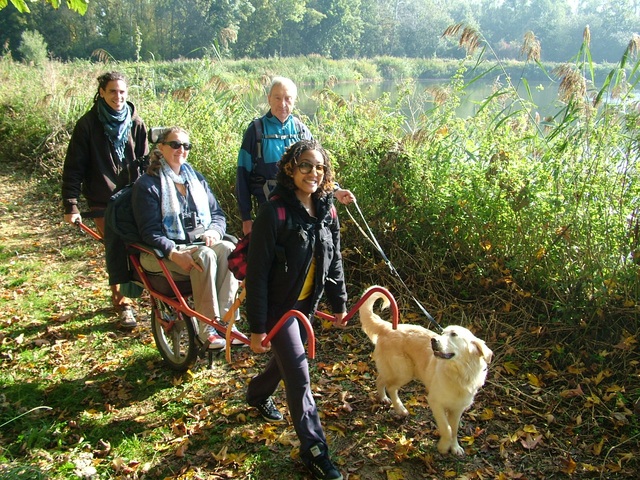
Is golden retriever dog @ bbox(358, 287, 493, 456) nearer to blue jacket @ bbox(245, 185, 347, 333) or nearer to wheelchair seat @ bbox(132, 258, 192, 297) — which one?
blue jacket @ bbox(245, 185, 347, 333)

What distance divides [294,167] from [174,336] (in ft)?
6.62

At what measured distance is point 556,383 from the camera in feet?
12.6

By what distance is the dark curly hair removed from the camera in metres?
2.79

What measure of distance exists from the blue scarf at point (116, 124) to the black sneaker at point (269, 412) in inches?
106

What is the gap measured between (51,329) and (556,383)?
440cm

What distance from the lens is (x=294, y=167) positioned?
2.79m

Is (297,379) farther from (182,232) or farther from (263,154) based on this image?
(263,154)

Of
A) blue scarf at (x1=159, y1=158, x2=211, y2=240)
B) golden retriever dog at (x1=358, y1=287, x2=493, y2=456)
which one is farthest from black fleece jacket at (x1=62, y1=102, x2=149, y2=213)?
golden retriever dog at (x1=358, y1=287, x2=493, y2=456)

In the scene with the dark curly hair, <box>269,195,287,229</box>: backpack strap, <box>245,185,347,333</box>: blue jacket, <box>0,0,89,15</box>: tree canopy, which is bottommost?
<box>245,185,347,333</box>: blue jacket

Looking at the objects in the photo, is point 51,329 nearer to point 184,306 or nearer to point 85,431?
point 85,431

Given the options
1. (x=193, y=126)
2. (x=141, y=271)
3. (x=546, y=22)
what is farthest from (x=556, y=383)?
(x=546, y=22)

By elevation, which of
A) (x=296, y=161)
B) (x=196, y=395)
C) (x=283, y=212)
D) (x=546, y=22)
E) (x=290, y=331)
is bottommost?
(x=196, y=395)

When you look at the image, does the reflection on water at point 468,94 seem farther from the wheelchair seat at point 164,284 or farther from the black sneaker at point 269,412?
the black sneaker at point 269,412

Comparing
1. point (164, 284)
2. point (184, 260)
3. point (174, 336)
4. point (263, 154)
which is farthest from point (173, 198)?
point (174, 336)
